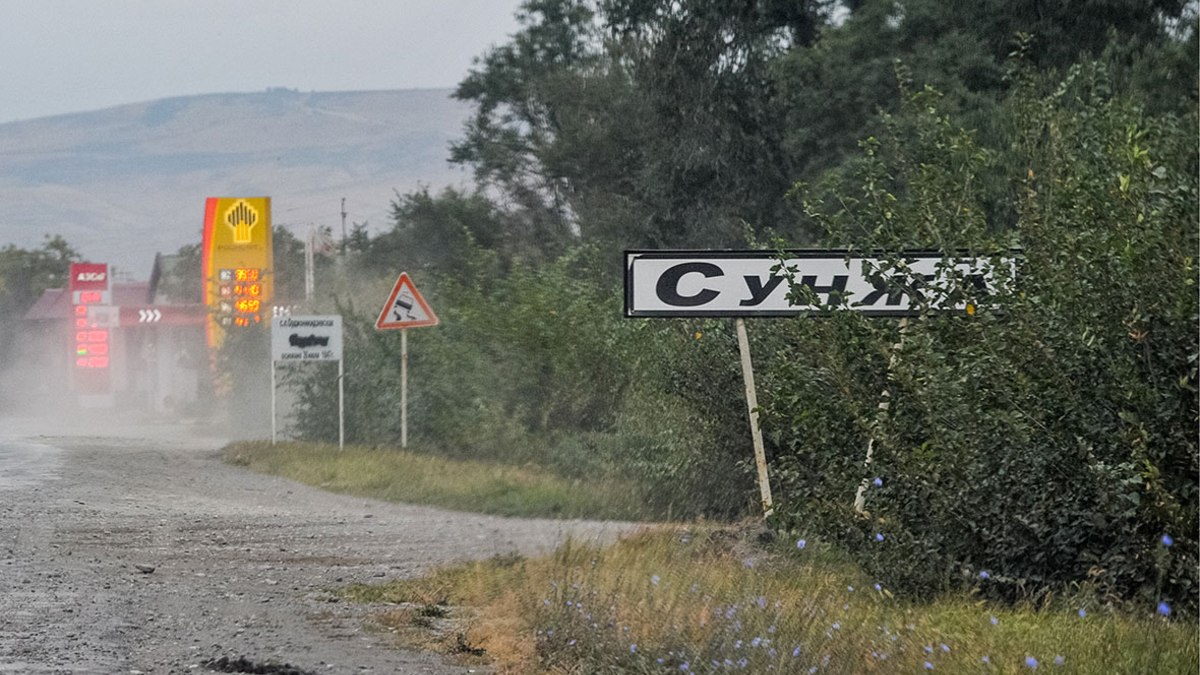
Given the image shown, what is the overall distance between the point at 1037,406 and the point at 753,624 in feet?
7.28

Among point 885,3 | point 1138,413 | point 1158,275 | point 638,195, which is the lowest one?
point 1138,413

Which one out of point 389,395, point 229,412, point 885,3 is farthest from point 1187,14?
point 229,412

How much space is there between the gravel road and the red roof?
79395mm

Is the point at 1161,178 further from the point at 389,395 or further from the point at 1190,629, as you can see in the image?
the point at 389,395

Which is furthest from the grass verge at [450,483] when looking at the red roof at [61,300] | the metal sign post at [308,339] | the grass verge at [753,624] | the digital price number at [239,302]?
the red roof at [61,300]

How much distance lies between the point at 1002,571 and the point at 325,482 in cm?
1415

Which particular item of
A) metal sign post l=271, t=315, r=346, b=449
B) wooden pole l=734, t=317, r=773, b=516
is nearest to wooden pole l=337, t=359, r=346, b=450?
metal sign post l=271, t=315, r=346, b=449

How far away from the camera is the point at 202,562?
12328mm

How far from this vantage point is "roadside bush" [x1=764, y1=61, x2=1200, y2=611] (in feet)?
26.2

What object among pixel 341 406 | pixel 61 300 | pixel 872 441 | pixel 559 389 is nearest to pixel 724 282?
pixel 872 441

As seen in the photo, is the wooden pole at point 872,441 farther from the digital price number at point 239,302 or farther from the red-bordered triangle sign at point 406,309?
the digital price number at point 239,302

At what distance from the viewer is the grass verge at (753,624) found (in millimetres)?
6512

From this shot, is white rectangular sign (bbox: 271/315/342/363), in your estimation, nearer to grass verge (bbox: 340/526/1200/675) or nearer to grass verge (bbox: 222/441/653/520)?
grass verge (bbox: 222/441/653/520)

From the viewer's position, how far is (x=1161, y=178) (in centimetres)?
851
